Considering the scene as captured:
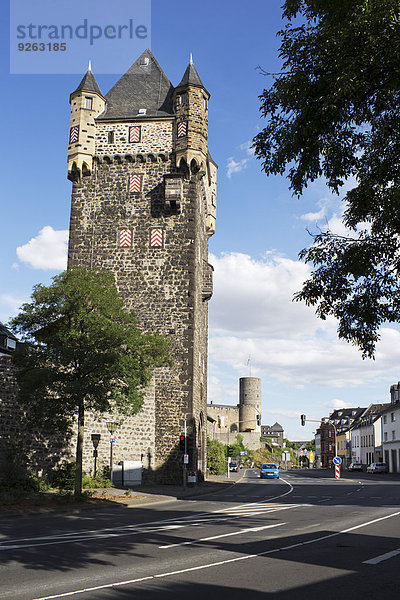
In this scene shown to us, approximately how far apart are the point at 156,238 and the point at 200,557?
29.2 meters

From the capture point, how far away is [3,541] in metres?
12.0

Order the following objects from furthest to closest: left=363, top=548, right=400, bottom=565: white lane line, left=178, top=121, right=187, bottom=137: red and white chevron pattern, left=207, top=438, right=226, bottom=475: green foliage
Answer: left=207, top=438, right=226, bottom=475: green foliage, left=178, top=121, right=187, bottom=137: red and white chevron pattern, left=363, top=548, right=400, bottom=565: white lane line

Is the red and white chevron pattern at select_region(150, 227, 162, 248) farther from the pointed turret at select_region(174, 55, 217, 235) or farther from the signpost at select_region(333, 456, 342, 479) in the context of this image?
the signpost at select_region(333, 456, 342, 479)

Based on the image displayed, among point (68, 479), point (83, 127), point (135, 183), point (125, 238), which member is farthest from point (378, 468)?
point (68, 479)

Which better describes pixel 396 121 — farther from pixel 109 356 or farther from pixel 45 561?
pixel 109 356

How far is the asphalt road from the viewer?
7473mm

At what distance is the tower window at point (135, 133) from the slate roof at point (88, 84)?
403 cm

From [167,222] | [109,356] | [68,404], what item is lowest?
[68,404]

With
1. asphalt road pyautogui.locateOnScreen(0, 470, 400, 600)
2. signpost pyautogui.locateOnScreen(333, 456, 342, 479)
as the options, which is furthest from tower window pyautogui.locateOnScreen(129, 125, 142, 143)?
signpost pyautogui.locateOnScreen(333, 456, 342, 479)

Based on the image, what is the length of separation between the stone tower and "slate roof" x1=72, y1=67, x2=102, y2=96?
0.10 metres

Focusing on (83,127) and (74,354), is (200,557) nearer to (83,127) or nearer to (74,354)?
(74,354)

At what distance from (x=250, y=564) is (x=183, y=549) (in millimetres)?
1903

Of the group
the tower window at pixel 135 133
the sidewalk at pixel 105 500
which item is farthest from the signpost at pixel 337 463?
the tower window at pixel 135 133

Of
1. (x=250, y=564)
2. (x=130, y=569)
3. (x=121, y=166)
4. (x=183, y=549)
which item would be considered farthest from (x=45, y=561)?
(x=121, y=166)
